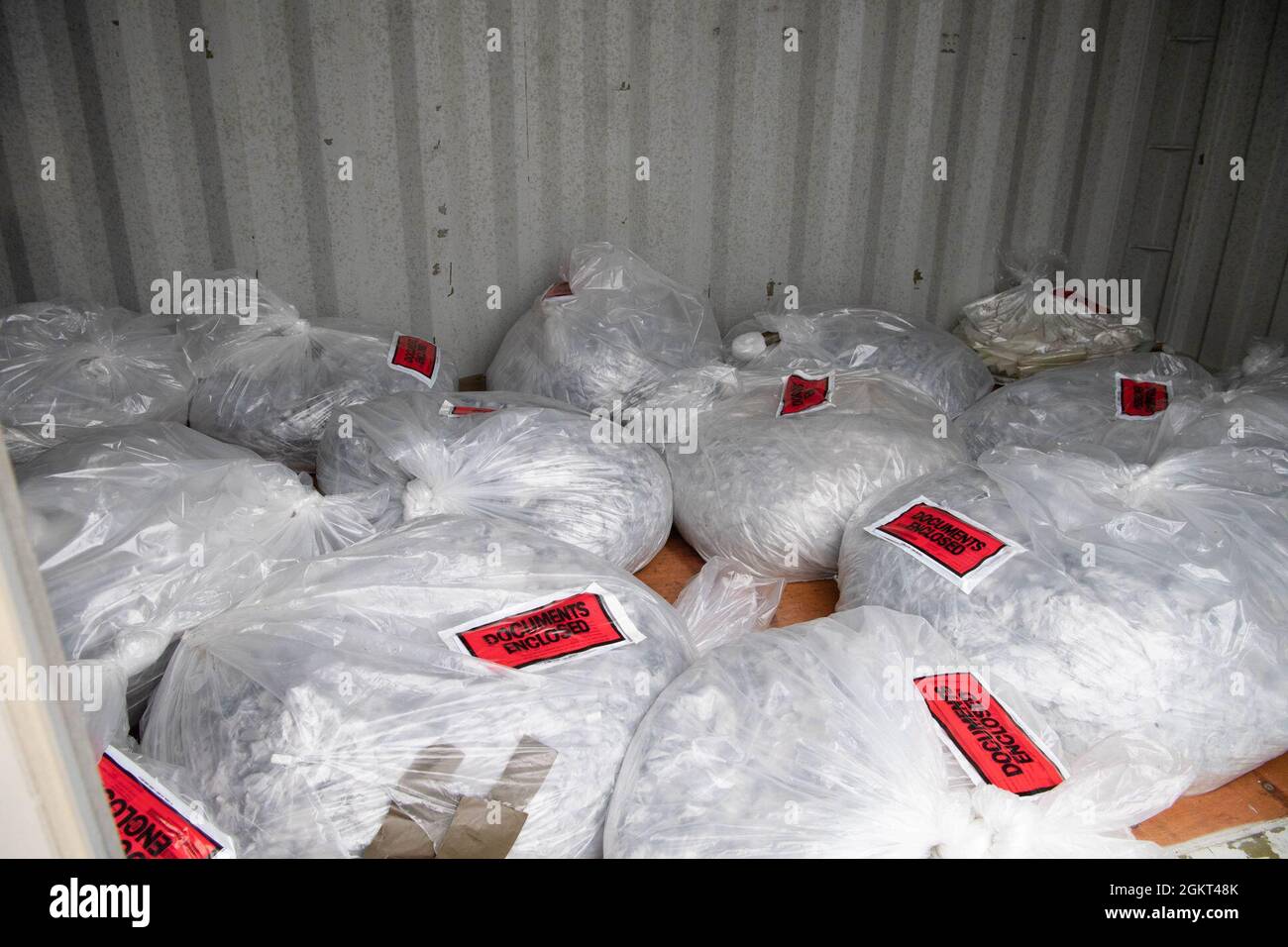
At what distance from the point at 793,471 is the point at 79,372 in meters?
1.51

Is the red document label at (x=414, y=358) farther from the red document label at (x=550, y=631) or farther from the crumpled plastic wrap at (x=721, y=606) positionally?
the red document label at (x=550, y=631)

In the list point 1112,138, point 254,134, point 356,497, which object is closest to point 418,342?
point 254,134

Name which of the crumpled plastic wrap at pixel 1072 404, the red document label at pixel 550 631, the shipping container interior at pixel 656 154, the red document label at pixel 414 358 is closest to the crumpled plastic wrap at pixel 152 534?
the red document label at pixel 550 631

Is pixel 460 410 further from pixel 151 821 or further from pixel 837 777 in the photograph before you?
pixel 837 777

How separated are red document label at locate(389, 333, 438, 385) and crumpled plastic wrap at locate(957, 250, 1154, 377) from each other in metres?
1.62

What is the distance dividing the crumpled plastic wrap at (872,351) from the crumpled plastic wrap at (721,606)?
2.60ft

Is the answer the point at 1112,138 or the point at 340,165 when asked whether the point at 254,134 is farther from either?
the point at 1112,138

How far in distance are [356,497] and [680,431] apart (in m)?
0.78

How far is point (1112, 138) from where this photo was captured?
3096 mm

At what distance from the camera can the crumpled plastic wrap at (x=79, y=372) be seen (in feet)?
6.30

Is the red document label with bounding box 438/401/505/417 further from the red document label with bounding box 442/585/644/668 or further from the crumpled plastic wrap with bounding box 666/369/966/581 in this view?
the red document label with bounding box 442/585/644/668

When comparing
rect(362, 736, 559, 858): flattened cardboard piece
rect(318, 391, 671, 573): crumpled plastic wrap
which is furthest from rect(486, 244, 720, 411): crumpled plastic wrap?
rect(362, 736, 559, 858): flattened cardboard piece

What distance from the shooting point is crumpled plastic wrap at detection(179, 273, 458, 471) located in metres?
2.12

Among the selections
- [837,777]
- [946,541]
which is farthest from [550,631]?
[946,541]
